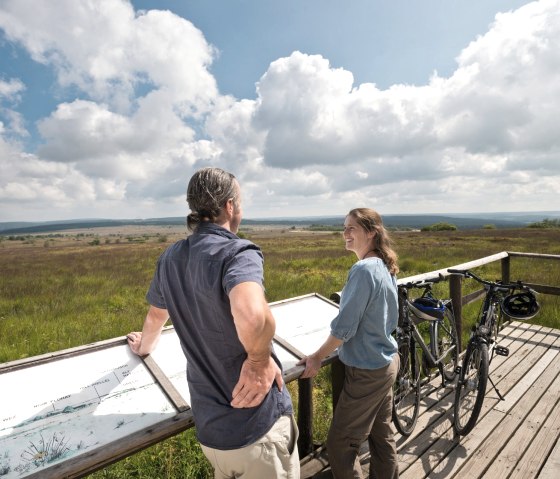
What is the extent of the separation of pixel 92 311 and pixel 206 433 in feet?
28.4

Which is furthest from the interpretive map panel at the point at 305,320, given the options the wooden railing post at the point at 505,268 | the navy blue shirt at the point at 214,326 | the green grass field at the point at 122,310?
the wooden railing post at the point at 505,268

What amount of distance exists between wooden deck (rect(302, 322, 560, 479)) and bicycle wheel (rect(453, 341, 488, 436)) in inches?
5.7

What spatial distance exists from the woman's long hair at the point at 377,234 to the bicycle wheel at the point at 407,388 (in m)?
1.29

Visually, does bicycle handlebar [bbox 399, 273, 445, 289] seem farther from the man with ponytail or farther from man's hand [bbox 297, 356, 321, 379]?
the man with ponytail

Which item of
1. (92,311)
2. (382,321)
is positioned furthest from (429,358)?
(92,311)

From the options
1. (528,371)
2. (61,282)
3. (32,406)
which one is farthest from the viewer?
(61,282)

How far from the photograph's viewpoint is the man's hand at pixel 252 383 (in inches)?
51.4

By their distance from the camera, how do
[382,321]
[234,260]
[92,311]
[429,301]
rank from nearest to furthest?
[234,260]
[382,321]
[429,301]
[92,311]

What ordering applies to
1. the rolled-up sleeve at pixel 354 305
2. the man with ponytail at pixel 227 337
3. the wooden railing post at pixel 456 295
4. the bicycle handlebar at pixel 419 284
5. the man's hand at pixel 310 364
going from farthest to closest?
the wooden railing post at pixel 456 295
the bicycle handlebar at pixel 419 284
the man's hand at pixel 310 364
the rolled-up sleeve at pixel 354 305
the man with ponytail at pixel 227 337

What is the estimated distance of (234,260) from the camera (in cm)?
125

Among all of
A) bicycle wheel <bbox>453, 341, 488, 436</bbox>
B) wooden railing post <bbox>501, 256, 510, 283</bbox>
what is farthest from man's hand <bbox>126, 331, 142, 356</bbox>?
wooden railing post <bbox>501, 256, 510, 283</bbox>

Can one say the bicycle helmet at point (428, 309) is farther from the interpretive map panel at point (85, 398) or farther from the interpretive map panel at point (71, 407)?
the interpretive map panel at point (71, 407)

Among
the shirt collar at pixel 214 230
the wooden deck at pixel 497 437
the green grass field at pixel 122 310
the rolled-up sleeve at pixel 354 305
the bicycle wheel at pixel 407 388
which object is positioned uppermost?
the shirt collar at pixel 214 230

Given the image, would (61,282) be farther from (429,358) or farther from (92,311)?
(429,358)
